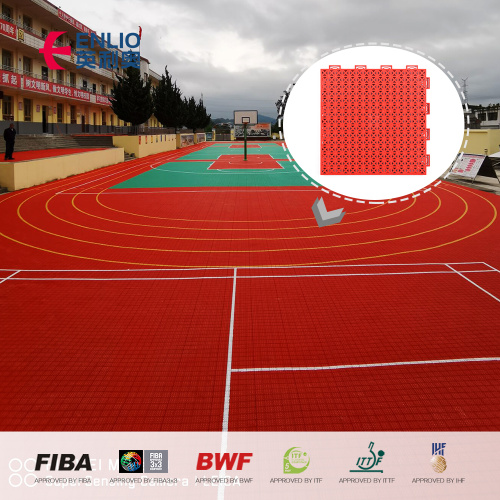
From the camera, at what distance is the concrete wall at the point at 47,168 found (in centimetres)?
1906

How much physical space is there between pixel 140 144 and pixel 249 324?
3396cm

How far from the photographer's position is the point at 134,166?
31.6 meters

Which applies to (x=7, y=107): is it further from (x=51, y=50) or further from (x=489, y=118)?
(x=489, y=118)

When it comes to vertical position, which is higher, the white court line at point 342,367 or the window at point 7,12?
the window at point 7,12

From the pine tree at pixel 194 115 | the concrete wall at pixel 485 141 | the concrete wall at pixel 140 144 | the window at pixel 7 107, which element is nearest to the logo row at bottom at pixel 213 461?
the concrete wall at pixel 485 141

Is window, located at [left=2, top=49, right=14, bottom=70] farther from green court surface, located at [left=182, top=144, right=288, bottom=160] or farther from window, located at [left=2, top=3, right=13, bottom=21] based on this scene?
green court surface, located at [left=182, top=144, right=288, bottom=160]

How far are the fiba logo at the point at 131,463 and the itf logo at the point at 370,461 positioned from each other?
5.51 ft

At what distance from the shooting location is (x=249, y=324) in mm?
6973

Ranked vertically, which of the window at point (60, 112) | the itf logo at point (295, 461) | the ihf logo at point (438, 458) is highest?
the window at point (60, 112)

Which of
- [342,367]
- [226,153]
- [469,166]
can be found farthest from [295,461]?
[226,153]

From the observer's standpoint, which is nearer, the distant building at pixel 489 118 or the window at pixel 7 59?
the window at pixel 7 59

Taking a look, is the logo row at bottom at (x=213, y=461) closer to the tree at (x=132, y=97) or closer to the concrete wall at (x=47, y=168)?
the concrete wall at (x=47, y=168)

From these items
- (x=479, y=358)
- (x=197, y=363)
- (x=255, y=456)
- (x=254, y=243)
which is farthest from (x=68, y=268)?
(x=479, y=358)

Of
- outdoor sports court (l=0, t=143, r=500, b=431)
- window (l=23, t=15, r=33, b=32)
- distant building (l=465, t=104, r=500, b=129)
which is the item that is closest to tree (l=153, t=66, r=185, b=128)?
window (l=23, t=15, r=33, b=32)
